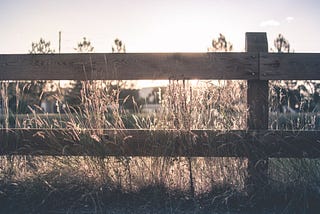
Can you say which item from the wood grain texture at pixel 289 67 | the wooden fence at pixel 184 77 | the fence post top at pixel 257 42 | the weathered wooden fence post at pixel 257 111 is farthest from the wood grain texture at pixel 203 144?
the fence post top at pixel 257 42

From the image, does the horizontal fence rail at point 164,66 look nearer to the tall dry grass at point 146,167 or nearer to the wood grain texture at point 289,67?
the wood grain texture at point 289,67

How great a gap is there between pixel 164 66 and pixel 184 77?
23 cm

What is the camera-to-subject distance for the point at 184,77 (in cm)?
387

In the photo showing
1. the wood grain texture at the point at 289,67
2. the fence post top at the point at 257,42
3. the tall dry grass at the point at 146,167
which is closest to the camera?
the tall dry grass at the point at 146,167

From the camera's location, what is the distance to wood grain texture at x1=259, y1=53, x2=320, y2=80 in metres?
3.82

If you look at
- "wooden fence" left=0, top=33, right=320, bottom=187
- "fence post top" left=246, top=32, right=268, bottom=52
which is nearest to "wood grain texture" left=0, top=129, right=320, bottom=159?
"wooden fence" left=0, top=33, right=320, bottom=187

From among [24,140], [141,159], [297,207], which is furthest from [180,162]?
[24,140]

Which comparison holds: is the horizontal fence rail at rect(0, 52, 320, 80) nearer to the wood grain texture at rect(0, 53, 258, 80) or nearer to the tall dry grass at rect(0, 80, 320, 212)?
the wood grain texture at rect(0, 53, 258, 80)

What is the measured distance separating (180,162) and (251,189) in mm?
714

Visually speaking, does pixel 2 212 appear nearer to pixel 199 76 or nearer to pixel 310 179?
pixel 199 76

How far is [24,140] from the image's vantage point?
12.6ft

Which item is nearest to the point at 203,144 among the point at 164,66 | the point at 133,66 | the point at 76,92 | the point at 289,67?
the point at 164,66

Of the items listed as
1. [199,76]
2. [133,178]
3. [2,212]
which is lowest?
[2,212]

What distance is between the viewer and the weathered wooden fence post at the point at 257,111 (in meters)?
3.72
